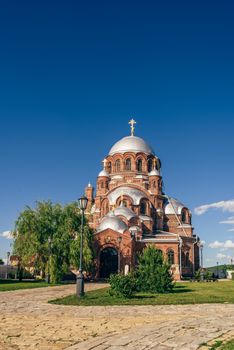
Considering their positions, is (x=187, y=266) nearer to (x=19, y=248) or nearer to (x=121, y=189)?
(x=121, y=189)

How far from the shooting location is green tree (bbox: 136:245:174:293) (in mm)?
19094

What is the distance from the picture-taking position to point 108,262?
128ft

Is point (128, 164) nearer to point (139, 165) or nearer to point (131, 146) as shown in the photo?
point (139, 165)

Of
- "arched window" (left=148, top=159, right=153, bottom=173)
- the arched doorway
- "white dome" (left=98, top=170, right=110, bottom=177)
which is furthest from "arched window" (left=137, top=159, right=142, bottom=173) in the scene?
the arched doorway

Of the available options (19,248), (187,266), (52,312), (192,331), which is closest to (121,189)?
(187,266)

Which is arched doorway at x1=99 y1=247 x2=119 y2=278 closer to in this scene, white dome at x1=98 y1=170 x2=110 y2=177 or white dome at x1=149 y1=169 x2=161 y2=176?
white dome at x1=98 y1=170 x2=110 y2=177

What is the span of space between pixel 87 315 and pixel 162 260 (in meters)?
11.5

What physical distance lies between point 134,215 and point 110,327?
117 ft

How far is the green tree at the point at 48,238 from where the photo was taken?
28.6 metres

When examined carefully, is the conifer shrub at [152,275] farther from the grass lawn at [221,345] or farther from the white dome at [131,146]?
the white dome at [131,146]

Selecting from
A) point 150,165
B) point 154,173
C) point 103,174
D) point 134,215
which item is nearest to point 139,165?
point 150,165

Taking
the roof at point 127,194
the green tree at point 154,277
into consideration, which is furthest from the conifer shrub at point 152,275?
the roof at point 127,194

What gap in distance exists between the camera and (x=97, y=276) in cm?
3797

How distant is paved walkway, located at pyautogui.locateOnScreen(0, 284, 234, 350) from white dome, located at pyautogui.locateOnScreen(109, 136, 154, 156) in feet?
134
